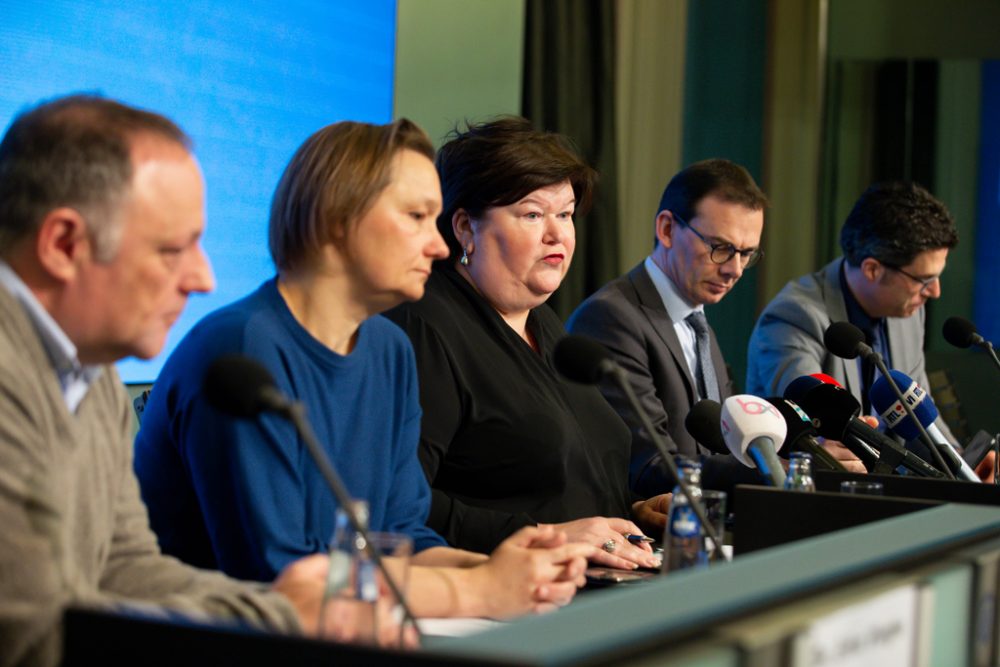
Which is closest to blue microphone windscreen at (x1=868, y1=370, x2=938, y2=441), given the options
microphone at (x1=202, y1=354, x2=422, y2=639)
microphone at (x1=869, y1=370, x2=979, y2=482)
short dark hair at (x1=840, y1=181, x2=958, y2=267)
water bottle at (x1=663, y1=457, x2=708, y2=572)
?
microphone at (x1=869, y1=370, x2=979, y2=482)

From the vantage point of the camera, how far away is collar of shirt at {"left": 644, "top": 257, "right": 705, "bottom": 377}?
11.6 feet

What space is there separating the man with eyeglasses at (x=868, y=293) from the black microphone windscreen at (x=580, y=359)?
2.18 meters

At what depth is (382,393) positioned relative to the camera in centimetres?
214

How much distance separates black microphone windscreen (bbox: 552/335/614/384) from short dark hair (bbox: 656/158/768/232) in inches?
70.9

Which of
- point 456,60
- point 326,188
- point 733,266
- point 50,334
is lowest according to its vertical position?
point 733,266

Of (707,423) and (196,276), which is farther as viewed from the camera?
(707,423)

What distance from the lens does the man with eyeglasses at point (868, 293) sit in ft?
13.3

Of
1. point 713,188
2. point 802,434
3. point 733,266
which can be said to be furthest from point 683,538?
point 713,188

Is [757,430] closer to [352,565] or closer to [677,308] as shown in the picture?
[352,565]

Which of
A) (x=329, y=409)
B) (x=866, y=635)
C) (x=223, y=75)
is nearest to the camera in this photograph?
(x=866, y=635)

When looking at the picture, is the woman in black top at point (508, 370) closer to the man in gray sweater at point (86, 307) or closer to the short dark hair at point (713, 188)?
the short dark hair at point (713, 188)

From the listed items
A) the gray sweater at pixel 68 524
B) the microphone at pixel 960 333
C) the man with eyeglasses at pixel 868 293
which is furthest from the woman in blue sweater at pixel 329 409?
the man with eyeglasses at pixel 868 293

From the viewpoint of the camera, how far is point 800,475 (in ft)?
6.74

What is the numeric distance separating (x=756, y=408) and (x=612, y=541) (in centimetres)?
35
